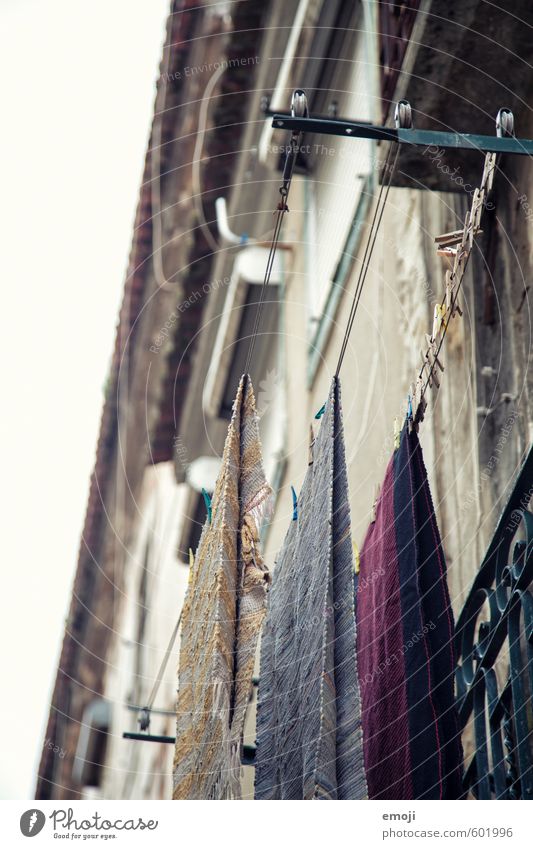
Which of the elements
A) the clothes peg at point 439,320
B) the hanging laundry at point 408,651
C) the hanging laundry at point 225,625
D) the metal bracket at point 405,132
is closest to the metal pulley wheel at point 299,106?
the metal bracket at point 405,132

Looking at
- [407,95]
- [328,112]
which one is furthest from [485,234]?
[328,112]

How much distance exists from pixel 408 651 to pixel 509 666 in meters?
0.47

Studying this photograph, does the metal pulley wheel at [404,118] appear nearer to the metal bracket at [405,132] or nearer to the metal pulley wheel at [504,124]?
the metal bracket at [405,132]

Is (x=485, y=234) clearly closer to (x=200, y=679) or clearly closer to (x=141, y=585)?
(x=200, y=679)

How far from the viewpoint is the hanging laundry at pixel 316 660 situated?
2826mm

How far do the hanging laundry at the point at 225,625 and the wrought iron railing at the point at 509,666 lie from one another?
0.65m

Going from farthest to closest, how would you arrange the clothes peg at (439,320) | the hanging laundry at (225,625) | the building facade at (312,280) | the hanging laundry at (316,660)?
1. the building facade at (312,280)
2. the clothes peg at (439,320)
3. the hanging laundry at (225,625)
4. the hanging laundry at (316,660)

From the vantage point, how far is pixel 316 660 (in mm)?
2920

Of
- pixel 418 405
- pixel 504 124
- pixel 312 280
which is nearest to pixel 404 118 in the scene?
pixel 504 124

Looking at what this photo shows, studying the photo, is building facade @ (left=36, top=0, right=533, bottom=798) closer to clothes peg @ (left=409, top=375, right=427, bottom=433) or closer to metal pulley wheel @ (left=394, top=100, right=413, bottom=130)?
clothes peg @ (left=409, top=375, right=427, bottom=433)

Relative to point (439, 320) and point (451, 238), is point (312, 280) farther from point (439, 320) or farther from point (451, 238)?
point (439, 320)

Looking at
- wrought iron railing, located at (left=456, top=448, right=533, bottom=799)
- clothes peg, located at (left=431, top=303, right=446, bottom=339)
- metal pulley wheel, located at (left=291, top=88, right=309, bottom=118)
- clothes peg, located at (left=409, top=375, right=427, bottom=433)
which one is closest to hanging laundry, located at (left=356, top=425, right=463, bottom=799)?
clothes peg, located at (left=409, top=375, right=427, bottom=433)

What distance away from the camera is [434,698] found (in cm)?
305

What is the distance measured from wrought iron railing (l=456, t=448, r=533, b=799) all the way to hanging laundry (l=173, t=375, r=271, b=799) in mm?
646
